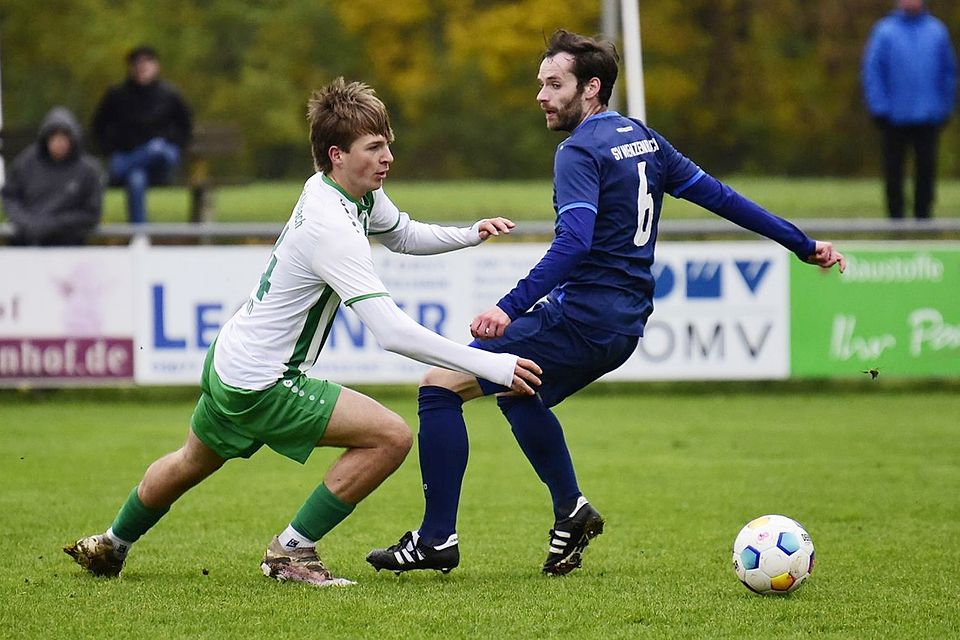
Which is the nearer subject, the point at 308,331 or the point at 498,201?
the point at 308,331

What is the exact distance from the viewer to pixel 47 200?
42.0 ft

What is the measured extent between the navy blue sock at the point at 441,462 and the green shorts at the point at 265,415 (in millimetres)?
423

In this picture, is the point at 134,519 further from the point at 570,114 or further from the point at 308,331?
the point at 570,114

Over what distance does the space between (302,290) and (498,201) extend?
15123mm

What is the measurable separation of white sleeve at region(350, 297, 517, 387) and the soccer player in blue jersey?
0.52 meters

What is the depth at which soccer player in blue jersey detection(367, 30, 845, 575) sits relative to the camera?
5.60 meters

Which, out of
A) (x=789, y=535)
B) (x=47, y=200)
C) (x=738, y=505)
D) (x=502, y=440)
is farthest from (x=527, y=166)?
(x=789, y=535)

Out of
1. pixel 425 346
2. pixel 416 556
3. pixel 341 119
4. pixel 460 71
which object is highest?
pixel 460 71

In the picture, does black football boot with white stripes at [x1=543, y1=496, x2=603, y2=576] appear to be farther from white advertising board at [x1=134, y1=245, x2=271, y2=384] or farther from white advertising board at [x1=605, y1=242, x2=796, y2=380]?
white advertising board at [x1=134, y1=245, x2=271, y2=384]

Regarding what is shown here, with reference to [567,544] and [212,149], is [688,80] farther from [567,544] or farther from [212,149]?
[567,544]

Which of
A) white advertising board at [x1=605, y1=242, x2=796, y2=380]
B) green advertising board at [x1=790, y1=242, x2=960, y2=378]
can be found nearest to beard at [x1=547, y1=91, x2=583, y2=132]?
white advertising board at [x1=605, y1=242, x2=796, y2=380]

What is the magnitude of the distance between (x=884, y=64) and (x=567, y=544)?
9.79 m

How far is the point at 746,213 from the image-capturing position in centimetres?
597

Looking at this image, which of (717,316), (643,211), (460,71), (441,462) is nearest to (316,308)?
(441,462)
